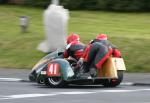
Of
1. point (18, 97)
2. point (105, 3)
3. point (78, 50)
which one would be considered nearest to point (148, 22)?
point (105, 3)

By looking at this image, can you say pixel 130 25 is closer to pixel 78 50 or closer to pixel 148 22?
pixel 148 22

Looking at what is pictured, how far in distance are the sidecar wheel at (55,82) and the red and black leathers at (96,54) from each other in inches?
28.6

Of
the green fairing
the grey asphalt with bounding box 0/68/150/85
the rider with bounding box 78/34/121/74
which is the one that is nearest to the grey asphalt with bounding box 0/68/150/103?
the grey asphalt with bounding box 0/68/150/85

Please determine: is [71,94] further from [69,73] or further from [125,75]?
[125,75]

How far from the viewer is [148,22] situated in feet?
104

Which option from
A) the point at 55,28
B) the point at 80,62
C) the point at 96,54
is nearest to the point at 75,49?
the point at 80,62

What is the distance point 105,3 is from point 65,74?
17880 millimetres

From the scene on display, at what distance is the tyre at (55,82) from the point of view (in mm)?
18152

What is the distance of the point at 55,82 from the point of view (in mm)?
18328

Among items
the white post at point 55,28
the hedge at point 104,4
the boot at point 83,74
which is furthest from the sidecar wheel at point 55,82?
the hedge at point 104,4

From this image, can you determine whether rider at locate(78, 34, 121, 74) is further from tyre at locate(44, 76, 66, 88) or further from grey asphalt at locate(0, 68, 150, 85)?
grey asphalt at locate(0, 68, 150, 85)

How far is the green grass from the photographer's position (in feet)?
79.4

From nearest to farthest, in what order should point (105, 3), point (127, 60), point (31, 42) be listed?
point (127, 60)
point (31, 42)
point (105, 3)

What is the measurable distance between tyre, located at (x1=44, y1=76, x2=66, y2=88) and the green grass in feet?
16.7
